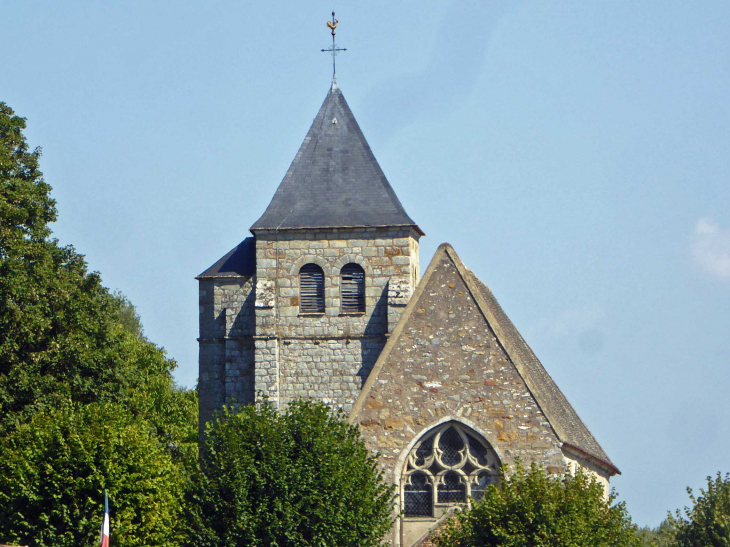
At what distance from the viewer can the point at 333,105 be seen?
143 ft

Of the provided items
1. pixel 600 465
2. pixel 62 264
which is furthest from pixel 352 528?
pixel 62 264

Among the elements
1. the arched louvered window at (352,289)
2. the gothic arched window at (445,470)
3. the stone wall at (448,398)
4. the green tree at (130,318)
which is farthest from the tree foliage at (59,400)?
the green tree at (130,318)

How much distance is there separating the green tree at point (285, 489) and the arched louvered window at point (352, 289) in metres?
12.4

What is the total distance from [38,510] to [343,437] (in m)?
6.43

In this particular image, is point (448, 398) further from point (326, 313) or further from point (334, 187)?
point (334, 187)

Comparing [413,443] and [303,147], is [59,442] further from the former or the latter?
[303,147]

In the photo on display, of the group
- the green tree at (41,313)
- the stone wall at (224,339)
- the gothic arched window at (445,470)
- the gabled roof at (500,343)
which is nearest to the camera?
the gabled roof at (500,343)

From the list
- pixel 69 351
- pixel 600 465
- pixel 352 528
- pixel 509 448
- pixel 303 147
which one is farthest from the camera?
pixel 303 147

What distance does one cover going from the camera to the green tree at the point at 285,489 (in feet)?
88.7

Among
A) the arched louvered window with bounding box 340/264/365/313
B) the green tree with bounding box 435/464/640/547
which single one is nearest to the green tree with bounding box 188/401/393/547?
the green tree with bounding box 435/464/640/547

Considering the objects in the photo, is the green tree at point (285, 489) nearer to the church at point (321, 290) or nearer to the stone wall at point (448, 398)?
the stone wall at point (448, 398)

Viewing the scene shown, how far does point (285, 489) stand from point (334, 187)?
15941 millimetres

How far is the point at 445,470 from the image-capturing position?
30.0 meters

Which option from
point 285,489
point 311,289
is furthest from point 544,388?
point 311,289
